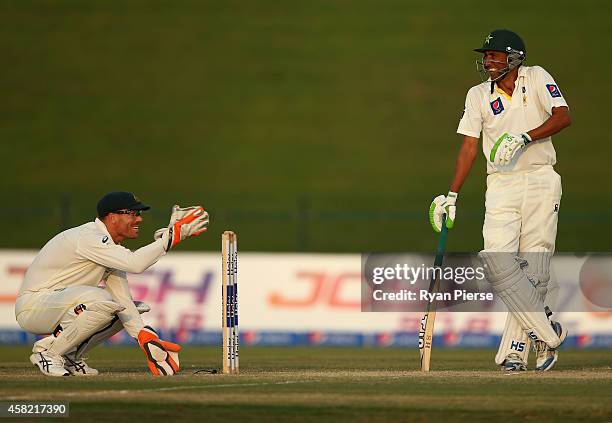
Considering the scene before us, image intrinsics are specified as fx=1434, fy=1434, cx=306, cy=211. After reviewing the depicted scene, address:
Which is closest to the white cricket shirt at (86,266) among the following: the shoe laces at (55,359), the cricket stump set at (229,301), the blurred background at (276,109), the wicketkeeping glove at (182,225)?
the wicketkeeping glove at (182,225)

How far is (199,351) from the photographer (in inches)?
584

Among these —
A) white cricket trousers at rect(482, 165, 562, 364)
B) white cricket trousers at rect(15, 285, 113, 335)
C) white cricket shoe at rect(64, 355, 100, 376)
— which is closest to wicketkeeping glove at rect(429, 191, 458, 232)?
white cricket trousers at rect(482, 165, 562, 364)

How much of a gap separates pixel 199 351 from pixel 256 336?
2.13 m

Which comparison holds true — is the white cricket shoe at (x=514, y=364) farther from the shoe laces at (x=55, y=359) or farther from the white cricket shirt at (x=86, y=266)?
the shoe laces at (x=55, y=359)

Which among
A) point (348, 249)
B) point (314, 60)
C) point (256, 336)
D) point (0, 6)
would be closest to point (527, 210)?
point (256, 336)

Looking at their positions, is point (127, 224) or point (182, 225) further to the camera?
point (127, 224)

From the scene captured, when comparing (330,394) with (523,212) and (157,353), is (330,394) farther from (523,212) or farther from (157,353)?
(523,212)

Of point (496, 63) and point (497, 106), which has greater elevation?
point (496, 63)

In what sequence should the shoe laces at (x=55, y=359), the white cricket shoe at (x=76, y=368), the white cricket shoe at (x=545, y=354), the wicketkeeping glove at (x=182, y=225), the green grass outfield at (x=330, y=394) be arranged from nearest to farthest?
the green grass outfield at (x=330, y=394)
the wicketkeeping glove at (x=182, y=225)
the shoe laces at (x=55, y=359)
the white cricket shoe at (x=76, y=368)
the white cricket shoe at (x=545, y=354)

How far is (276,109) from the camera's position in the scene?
117ft

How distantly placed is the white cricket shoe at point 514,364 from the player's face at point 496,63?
199 cm

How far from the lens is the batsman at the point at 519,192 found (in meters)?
10.1

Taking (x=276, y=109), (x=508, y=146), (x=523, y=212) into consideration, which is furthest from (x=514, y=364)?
(x=276, y=109)

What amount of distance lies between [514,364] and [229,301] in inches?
82.1
